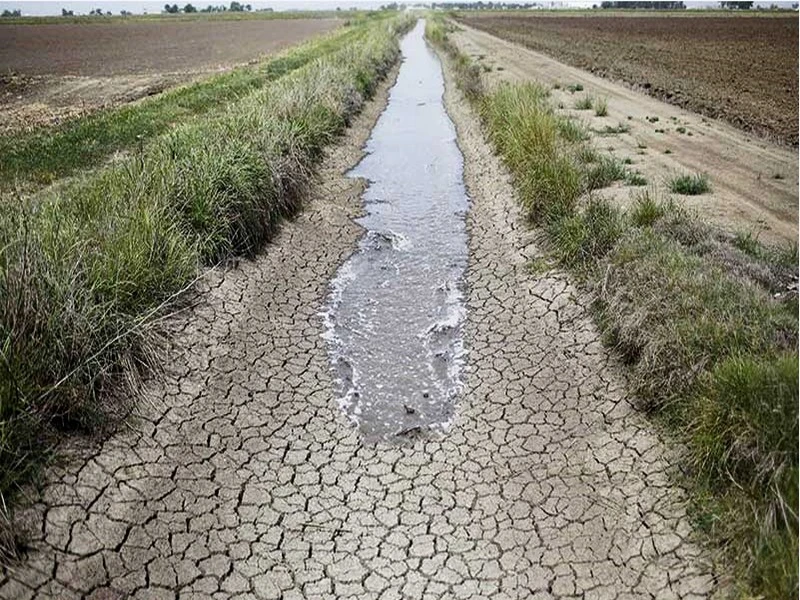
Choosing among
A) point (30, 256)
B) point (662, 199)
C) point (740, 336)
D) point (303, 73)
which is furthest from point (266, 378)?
point (303, 73)

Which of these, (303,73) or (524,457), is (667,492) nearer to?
(524,457)

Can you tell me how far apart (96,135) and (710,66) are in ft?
73.9

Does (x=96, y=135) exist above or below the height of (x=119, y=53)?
above

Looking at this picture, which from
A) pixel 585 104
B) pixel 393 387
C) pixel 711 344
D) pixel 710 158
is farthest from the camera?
pixel 585 104

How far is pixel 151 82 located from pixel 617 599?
24835 mm

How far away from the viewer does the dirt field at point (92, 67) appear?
19.3m

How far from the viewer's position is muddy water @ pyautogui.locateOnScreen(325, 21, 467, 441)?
6.01m

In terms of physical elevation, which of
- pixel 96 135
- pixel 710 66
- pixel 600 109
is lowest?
pixel 710 66

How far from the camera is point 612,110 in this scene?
17.5m

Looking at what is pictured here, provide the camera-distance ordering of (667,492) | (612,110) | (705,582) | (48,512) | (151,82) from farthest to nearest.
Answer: (151,82) → (612,110) → (667,492) → (48,512) → (705,582)

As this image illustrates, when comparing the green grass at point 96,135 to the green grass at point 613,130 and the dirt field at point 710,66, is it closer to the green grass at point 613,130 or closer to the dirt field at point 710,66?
the green grass at point 613,130

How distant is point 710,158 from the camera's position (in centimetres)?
1222

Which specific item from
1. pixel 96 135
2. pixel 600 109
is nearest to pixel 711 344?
pixel 96 135

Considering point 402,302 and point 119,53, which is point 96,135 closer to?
point 402,302
